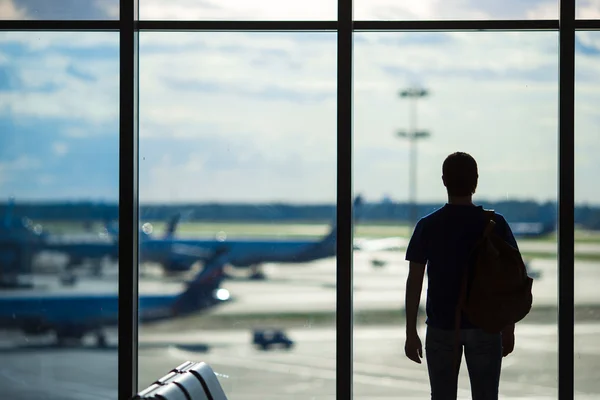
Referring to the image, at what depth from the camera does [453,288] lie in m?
2.94

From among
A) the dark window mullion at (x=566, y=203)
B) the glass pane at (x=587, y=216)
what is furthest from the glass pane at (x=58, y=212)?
the glass pane at (x=587, y=216)

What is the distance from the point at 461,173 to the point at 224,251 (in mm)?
1667

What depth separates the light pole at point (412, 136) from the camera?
417 cm

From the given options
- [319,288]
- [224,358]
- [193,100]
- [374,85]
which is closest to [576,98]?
[374,85]

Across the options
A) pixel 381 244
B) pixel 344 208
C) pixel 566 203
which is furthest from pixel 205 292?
pixel 566 203

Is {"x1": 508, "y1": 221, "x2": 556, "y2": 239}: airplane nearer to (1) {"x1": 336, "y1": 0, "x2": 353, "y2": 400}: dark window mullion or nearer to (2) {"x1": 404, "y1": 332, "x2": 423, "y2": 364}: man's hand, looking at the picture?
(1) {"x1": 336, "y1": 0, "x2": 353, "y2": 400}: dark window mullion

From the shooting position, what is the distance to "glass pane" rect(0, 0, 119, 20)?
4250mm

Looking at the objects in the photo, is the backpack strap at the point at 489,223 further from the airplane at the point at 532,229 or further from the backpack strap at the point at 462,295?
the airplane at the point at 532,229

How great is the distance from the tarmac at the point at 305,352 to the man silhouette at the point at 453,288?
111cm

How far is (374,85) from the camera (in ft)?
13.7

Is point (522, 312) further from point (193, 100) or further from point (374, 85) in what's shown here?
point (193, 100)

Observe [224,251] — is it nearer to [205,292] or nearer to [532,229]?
[205,292]

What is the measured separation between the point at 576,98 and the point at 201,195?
2.08 m

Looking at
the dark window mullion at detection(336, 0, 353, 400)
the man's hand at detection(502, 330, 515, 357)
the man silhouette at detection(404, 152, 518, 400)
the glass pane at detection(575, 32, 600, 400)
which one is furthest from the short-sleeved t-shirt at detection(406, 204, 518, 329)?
the glass pane at detection(575, 32, 600, 400)
